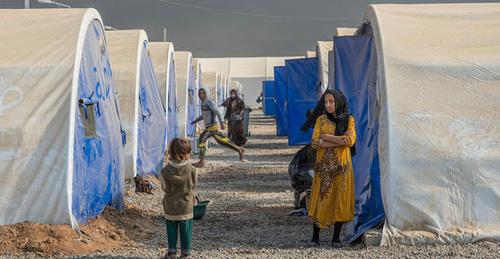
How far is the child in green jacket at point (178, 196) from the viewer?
6.69 m

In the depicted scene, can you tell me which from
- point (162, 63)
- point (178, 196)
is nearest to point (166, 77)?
point (162, 63)

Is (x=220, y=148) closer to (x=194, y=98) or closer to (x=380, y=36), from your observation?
(x=194, y=98)

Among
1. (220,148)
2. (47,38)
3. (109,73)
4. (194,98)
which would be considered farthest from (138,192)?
(194,98)

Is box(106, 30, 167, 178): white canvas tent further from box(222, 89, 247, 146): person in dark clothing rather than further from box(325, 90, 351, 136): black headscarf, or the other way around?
box(325, 90, 351, 136): black headscarf

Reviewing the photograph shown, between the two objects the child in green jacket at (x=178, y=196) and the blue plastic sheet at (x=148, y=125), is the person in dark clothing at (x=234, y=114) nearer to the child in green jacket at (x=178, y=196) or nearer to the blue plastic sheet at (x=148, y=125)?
the blue plastic sheet at (x=148, y=125)

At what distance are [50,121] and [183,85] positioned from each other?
1294cm

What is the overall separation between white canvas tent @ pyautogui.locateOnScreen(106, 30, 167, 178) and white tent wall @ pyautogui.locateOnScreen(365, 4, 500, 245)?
17.8ft

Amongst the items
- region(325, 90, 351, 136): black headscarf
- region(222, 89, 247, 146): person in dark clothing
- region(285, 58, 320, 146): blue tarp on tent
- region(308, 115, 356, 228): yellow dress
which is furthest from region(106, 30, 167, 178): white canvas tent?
region(285, 58, 320, 146): blue tarp on tent

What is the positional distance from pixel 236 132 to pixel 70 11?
1033cm

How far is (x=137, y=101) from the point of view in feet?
40.8

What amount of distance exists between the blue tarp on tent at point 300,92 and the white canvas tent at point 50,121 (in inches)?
468

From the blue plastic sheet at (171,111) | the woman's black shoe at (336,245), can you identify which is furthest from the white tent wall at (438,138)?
the blue plastic sheet at (171,111)

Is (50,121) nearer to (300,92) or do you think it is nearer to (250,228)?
(250,228)

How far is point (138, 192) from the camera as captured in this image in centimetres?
1147
